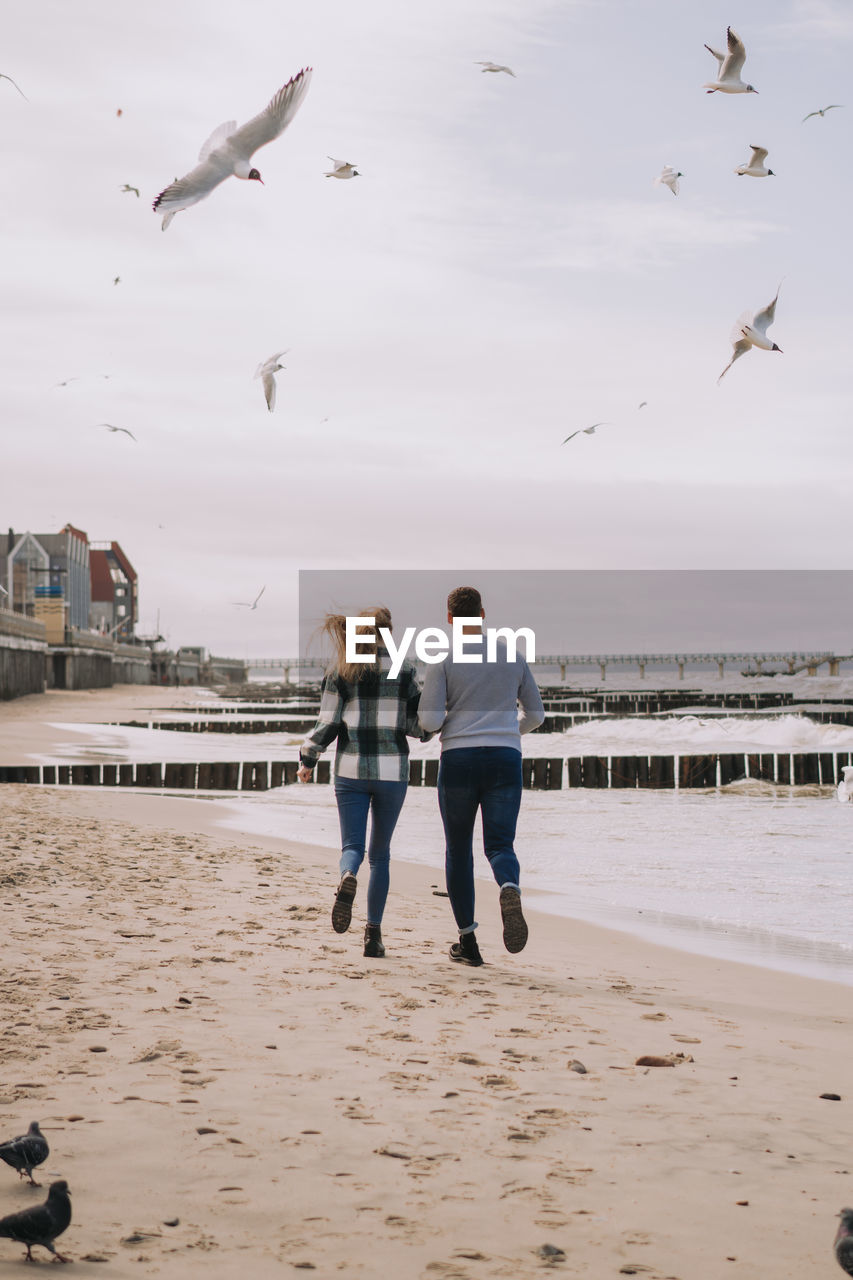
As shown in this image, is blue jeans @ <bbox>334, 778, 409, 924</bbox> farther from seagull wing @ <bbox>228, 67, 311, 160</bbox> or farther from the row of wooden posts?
the row of wooden posts

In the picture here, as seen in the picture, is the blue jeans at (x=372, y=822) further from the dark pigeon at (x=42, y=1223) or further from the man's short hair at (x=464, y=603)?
the dark pigeon at (x=42, y=1223)

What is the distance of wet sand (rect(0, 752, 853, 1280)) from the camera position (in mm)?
3197

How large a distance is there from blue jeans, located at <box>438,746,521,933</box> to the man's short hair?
0.75 m

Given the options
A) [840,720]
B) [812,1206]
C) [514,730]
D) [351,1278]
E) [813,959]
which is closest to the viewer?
[351,1278]

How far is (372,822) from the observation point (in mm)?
6555

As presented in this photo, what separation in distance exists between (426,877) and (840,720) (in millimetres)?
35469

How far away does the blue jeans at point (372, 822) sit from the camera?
256 inches

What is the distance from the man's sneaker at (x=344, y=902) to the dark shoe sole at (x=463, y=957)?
70cm

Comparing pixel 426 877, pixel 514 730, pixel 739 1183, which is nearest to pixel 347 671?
pixel 514 730

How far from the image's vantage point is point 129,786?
19.7 m

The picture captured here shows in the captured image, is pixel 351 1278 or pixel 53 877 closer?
pixel 351 1278

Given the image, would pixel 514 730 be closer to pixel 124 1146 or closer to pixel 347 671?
pixel 347 671

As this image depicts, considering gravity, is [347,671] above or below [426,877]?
above

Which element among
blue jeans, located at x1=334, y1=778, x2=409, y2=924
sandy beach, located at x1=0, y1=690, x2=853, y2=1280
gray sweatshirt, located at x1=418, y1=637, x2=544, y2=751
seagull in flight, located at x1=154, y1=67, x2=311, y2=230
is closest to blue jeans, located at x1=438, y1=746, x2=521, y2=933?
gray sweatshirt, located at x1=418, y1=637, x2=544, y2=751
